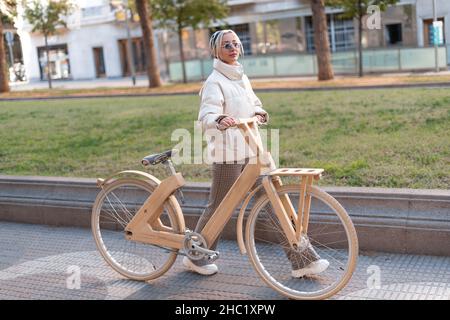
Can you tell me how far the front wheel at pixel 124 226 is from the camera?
516cm

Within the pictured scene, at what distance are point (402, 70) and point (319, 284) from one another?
22.3 meters

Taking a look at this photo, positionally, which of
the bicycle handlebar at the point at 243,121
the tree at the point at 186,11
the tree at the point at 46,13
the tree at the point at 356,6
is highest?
the tree at the point at 46,13

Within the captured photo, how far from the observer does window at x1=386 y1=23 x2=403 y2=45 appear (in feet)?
98.6

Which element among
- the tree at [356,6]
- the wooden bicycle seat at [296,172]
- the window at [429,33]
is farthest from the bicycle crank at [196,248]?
the tree at [356,6]

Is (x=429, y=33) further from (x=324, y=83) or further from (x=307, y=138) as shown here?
(x=307, y=138)

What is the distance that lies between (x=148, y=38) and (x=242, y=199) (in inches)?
811

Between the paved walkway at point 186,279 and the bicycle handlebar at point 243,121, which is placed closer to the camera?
the bicycle handlebar at point 243,121

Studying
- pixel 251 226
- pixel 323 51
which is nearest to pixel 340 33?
pixel 323 51

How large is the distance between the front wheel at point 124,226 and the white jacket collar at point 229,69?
1.02 m

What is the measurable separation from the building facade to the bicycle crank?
51.4 feet

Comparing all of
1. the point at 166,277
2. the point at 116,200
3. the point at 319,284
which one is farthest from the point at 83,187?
the point at 319,284

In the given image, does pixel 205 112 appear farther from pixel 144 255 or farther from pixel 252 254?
pixel 144 255

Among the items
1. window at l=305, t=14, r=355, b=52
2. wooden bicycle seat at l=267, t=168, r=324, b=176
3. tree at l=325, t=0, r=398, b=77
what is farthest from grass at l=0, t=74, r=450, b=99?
window at l=305, t=14, r=355, b=52

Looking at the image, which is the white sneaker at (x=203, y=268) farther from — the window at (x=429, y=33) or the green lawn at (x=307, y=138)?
the window at (x=429, y=33)
